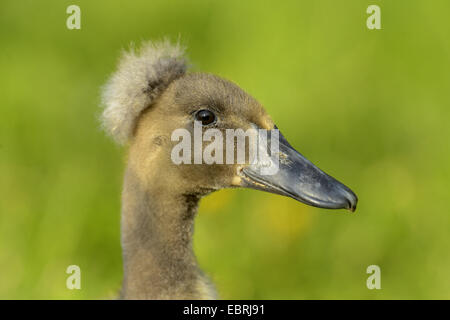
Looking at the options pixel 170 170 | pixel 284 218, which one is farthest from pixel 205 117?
pixel 284 218

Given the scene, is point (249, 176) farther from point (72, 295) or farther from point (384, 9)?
point (384, 9)

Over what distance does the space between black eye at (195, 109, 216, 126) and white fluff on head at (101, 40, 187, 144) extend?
226mm

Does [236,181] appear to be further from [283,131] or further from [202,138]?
[283,131]

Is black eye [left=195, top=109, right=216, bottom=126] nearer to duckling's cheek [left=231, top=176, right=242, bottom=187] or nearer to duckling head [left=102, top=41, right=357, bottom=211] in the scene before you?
duckling head [left=102, top=41, right=357, bottom=211]

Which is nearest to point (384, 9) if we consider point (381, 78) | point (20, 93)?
point (381, 78)

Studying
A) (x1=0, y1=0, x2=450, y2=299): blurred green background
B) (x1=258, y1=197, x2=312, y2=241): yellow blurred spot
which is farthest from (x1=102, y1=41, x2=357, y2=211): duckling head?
(x1=258, y1=197, x2=312, y2=241): yellow blurred spot

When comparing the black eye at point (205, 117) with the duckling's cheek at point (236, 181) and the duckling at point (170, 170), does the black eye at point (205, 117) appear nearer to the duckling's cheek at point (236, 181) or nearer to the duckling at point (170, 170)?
the duckling at point (170, 170)

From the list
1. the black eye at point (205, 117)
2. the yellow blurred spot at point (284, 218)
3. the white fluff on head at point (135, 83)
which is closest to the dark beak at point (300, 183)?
the black eye at point (205, 117)

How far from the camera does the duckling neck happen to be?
323cm

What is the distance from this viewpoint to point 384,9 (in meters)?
6.08

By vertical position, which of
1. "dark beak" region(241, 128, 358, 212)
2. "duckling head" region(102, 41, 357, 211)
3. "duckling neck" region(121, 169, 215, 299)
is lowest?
"duckling neck" region(121, 169, 215, 299)

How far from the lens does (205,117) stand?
3.15m

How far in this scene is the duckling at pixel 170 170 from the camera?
3145 mm

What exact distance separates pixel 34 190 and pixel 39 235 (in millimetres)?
468
